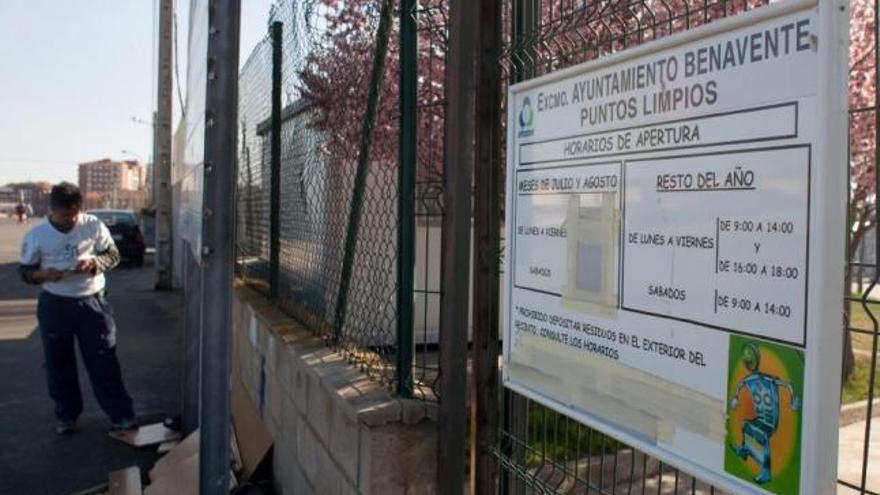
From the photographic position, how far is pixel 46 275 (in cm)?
618

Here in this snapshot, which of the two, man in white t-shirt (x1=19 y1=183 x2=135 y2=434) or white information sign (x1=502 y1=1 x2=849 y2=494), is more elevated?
white information sign (x1=502 y1=1 x2=849 y2=494)

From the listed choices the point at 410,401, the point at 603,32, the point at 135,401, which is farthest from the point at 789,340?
the point at 135,401

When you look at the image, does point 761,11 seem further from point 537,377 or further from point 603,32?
point 537,377

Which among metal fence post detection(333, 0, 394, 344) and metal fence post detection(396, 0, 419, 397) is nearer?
metal fence post detection(396, 0, 419, 397)

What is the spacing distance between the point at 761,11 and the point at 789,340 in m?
0.56

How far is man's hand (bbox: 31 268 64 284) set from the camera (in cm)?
618

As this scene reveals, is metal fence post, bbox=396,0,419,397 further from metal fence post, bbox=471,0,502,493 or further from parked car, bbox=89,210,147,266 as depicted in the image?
parked car, bbox=89,210,147,266

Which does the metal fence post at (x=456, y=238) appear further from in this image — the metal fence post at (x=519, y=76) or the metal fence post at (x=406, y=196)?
the metal fence post at (x=406, y=196)

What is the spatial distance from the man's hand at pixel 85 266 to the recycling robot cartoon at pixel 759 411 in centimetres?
573

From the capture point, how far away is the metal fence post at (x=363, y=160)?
→ 3.44m

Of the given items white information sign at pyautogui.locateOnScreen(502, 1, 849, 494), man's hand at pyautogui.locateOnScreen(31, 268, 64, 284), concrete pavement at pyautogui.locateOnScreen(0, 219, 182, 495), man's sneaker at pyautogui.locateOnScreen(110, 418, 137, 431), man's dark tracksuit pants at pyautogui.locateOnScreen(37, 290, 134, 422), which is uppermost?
white information sign at pyautogui.locateOnScreen(502, 1, 849, 494)

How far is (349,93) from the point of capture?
4.13m

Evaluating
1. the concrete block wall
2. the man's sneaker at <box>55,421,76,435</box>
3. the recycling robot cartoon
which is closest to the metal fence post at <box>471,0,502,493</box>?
the concrete block wall

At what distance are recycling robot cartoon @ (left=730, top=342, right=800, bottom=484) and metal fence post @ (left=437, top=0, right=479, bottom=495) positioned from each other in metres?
1.21
